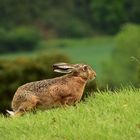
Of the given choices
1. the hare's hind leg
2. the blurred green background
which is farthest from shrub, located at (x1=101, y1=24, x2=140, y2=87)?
the hare's hind leg

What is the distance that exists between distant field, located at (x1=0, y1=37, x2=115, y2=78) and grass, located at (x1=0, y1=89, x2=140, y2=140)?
67894 millimetres

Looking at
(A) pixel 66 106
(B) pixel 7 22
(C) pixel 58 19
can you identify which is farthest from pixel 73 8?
(A) pixel 66 106

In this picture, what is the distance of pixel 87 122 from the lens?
9812 mm

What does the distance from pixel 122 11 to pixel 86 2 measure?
7843 mm

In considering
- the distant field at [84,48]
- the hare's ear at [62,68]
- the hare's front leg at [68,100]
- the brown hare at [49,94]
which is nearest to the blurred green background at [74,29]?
the distant field at [84,48]

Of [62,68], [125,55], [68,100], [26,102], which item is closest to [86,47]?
[125,55]

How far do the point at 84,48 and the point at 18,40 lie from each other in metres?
8.50

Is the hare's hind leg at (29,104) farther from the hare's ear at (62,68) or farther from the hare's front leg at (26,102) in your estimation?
the hare's ear at (62,68)

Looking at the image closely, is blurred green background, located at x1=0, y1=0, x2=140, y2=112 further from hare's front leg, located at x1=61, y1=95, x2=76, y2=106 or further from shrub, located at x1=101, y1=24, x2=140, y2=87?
hare's front leg, located at x1=61, y1=95, x2=76, y2=106

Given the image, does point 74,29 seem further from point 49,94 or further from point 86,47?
point 49,94

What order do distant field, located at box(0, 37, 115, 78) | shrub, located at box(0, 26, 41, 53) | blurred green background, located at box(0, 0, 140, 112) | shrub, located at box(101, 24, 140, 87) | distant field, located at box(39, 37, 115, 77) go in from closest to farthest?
shrub, located at box(101, 24, 140, 87)
blurred green background, located at box(0, 0, 140, 112)
distant field, located at box(0, 37, 115, 78)
distant field, located at box(39, 37, 115, 77)
shrub, located at box(0, 26, 41, 53)

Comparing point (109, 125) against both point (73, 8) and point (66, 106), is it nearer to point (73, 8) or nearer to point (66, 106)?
point (66, 106)

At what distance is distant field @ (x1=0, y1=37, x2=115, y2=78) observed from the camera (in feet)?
274

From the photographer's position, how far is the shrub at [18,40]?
9188 centimetres
